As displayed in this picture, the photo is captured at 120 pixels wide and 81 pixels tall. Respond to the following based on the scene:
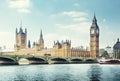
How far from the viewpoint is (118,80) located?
5062 cm

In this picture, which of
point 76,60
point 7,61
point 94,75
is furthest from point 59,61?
point 94,75

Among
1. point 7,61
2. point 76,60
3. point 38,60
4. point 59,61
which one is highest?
point 38,60

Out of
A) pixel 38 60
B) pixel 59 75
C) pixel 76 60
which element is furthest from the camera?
pixel 76 60

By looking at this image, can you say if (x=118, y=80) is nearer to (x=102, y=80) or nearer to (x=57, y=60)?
(x=102, y=80)

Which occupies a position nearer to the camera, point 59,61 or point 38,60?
point 38,60

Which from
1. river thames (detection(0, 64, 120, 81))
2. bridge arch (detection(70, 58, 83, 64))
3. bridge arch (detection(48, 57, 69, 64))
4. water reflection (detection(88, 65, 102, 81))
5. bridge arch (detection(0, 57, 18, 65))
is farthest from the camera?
bridge arch (detection(70, 58, 83, 64))

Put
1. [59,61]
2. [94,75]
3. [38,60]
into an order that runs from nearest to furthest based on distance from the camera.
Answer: [94,75]
[38,60]
[59,61]

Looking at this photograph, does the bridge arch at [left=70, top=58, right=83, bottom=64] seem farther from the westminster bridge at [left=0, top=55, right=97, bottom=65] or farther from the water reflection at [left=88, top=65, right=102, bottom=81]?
A: the water reflection at [left=88, top=65, right=102, bottom=81]

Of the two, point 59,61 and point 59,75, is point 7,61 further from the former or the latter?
point 59,75

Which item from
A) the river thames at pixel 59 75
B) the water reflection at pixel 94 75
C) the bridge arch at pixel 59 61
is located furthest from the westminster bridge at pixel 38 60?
the water reflection at pixel 94 75

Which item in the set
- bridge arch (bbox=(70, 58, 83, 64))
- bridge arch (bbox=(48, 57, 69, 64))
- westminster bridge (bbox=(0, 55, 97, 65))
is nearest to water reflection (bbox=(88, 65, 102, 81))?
westminster bridge (bbox=(0, 55, 97, 65))

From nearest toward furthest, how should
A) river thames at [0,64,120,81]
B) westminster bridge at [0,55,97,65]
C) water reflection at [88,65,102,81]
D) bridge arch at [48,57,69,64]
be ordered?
river thames at [0,64,120,81] → water reflection at [88,65,102,81] → westminster bridge at [0,55,97,65] → bridge arch at [48,57,69,64]

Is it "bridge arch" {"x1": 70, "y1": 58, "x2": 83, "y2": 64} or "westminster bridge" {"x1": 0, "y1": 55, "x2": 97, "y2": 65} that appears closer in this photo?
"westminster bridge" {"x1": 0, "y1": 55, "x2": 97, "y2": 65}

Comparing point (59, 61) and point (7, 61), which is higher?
point (7, 61)
